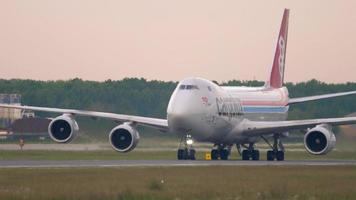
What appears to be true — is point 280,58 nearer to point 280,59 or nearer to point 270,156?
point 280,59

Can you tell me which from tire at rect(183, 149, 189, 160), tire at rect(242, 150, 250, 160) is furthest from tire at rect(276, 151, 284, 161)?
tire at rect(183, 149, 189, 160)

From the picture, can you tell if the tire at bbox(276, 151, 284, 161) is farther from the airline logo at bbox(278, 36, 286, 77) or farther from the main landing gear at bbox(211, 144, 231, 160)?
the airline logo at bbox(278, 36, 286, 77)

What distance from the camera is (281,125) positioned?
6081cm

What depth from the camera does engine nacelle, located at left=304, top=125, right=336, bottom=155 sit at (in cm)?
5678

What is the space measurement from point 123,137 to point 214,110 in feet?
16.3

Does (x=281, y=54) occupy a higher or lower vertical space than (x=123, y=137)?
higher

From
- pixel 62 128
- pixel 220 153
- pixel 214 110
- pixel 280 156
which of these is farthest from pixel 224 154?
pixel 62 128

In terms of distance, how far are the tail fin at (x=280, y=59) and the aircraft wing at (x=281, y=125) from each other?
7.99 m

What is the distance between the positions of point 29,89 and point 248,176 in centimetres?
6048

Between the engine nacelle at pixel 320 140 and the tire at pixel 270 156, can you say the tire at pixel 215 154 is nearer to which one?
the tire at pixel 270 156

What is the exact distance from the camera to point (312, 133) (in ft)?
190

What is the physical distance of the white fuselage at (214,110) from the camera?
2301 inches

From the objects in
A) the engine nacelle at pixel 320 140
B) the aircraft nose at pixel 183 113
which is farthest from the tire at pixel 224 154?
the engine nacelle at pixel 320 140

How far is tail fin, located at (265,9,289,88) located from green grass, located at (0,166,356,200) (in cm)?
2344
